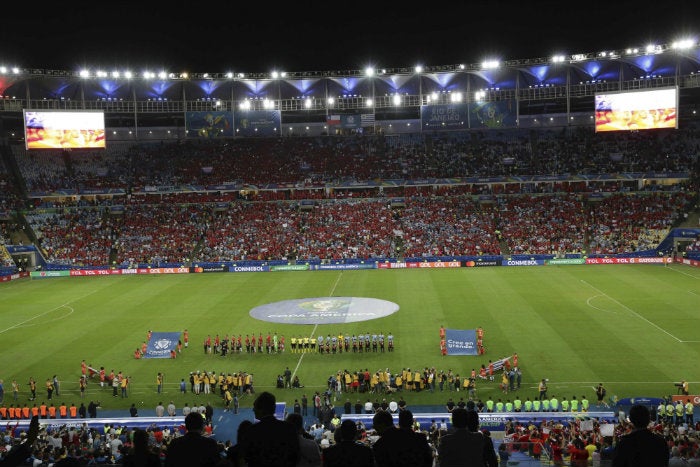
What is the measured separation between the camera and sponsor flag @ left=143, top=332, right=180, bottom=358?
33.0 m

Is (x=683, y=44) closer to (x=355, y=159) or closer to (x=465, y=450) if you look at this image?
(x=355, y=159)

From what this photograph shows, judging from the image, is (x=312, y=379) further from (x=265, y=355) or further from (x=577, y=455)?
(x=577, y=455)

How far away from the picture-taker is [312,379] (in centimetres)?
2888

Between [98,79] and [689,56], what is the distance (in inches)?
2678

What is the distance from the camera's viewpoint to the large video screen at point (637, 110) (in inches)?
2555

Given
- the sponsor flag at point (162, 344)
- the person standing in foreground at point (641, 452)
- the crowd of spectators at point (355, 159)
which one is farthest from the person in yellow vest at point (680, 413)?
the crowd of spectators at point (355, 159)

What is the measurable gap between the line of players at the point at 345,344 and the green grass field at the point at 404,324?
0.63 meters

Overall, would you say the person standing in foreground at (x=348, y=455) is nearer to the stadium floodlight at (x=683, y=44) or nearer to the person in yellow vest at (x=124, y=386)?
the person in yellow vest at (x=124, y=386)

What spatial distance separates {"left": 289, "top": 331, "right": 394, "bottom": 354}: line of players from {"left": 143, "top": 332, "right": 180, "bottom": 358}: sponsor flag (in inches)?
245

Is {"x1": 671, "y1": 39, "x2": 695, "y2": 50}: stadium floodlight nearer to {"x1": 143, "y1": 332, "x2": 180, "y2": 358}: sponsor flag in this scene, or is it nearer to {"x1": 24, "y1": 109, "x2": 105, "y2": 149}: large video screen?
{"x1": 143, "y1": 332, "x2": 180, "y2": 358}: sponsor flag

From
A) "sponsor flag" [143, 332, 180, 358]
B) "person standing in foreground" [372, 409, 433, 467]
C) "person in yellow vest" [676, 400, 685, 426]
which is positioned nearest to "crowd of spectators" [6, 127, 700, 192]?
"sponsor flag" [143, 332, 180, 358]

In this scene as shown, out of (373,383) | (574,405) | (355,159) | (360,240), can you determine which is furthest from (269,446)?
(355,159)

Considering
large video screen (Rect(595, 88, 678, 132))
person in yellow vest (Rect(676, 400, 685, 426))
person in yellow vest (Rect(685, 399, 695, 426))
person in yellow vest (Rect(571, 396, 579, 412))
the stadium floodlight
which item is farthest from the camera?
large video screen (Rect(595, 88, 678, 132))

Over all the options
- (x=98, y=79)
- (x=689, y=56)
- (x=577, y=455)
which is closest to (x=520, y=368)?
(x=577, y=455)
